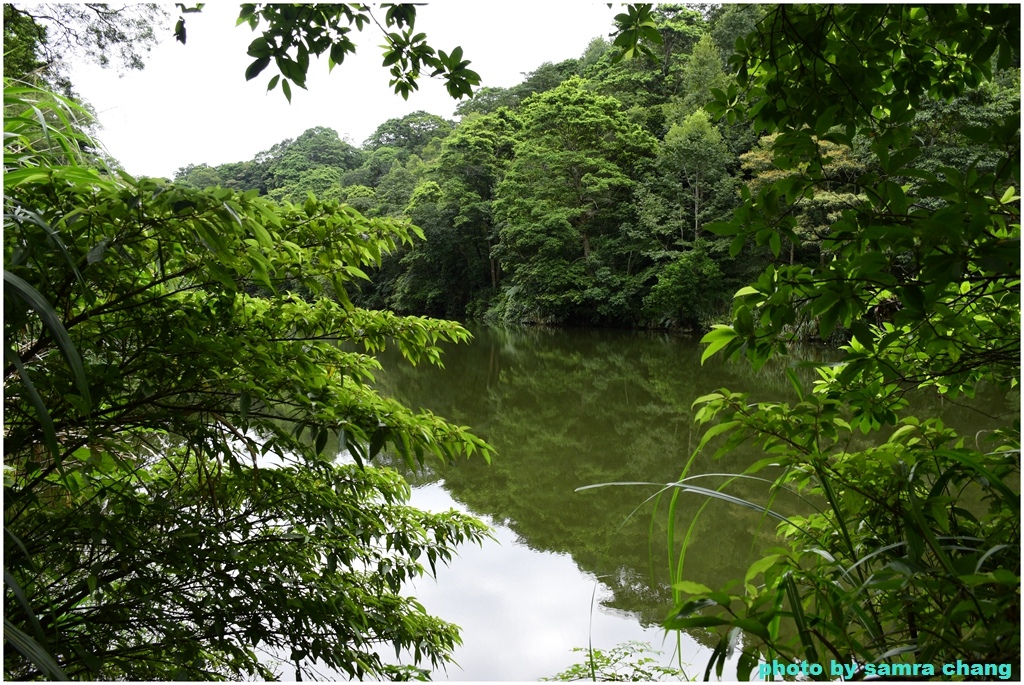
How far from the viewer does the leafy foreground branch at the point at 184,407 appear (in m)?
1.06

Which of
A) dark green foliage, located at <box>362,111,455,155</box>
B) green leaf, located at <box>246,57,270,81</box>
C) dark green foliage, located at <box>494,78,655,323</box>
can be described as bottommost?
green leaf, located at <box>246,57,270,81</box>

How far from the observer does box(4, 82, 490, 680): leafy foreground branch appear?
3.48ft

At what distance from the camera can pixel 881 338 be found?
41.1 inches

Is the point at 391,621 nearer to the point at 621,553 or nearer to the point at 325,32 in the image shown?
the point at 325,32

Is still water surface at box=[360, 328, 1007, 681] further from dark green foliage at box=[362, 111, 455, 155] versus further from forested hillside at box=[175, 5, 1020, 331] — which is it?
dark green foliage at box=[362, 111, 455, 155]

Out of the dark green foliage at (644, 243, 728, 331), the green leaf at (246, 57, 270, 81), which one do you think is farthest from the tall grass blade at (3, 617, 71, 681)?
the dark green foliage at (644, 243, 728, 331)

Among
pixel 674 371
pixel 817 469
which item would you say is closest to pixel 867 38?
pixel 817 469

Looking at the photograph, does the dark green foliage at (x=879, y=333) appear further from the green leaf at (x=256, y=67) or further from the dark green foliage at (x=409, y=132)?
the dark green foliage at (x=409, y=132)

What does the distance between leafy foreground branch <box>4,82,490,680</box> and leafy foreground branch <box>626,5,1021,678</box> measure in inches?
26.1

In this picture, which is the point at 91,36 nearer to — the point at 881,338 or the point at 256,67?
the point at 256,67

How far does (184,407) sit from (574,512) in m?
3.48

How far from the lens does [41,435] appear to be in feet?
3.93

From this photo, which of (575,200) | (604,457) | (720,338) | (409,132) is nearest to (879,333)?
(720,338)

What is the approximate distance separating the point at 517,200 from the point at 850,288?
57.7ft
